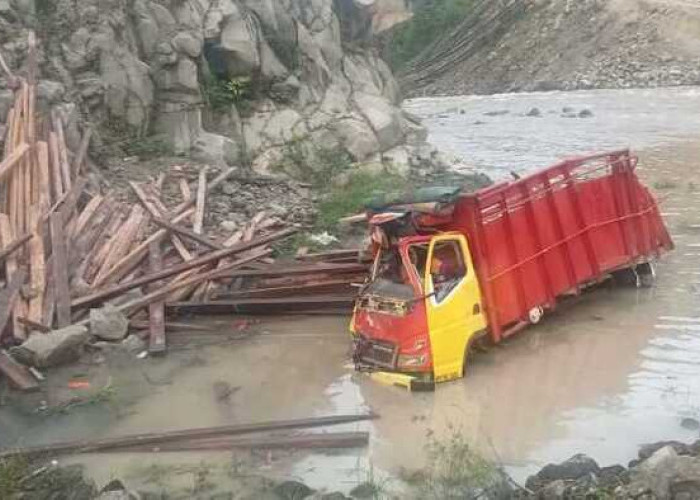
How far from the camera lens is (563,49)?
59344 mm

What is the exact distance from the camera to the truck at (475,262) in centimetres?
1060

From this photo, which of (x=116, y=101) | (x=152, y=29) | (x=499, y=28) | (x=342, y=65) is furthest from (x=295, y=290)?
(x=499, y=28)

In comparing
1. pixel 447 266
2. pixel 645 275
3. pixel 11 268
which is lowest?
pixel 645 275

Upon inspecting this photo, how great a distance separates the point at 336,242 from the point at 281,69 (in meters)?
7.13

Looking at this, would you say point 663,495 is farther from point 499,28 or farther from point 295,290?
point 499,28

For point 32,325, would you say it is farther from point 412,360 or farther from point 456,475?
point 456,475

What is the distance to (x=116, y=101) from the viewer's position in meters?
18.5

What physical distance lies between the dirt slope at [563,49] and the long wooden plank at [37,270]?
4273 centimetres

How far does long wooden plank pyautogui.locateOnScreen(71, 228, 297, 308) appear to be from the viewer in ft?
42.5

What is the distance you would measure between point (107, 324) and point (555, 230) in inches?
245

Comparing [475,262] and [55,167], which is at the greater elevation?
[55,167]

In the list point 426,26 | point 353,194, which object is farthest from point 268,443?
point 426,26

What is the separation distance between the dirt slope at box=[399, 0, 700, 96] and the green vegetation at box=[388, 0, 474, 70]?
3870 mm

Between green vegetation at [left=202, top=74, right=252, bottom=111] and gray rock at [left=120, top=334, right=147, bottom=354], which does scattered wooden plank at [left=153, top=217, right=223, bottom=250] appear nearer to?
gray rock at [left=120, top=334, right=147, bottom=354]
